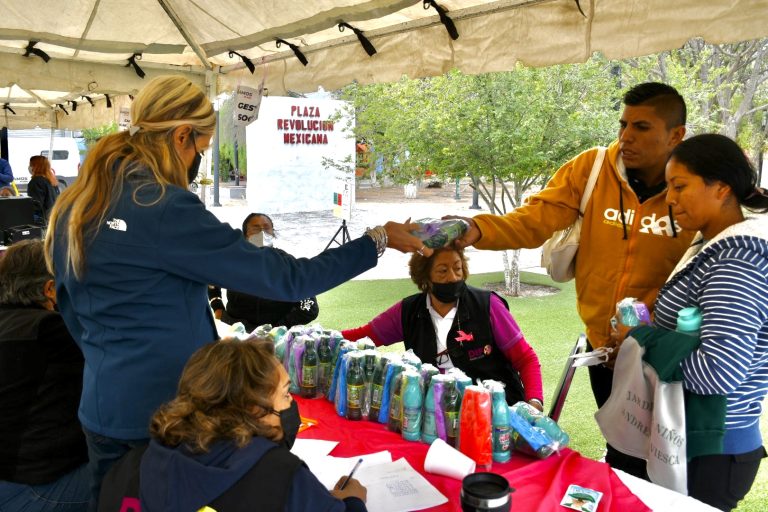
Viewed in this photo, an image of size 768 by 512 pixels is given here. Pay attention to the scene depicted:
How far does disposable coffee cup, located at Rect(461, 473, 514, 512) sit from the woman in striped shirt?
787mm

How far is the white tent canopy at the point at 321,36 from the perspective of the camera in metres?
2.51

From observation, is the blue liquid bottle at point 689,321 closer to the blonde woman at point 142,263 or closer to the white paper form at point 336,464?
the white paper form at point 336,464

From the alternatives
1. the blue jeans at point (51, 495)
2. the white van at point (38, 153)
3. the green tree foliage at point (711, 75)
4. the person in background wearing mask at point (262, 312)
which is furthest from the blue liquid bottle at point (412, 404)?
the white van at point (38, 153)

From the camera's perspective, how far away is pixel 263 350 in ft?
5.57

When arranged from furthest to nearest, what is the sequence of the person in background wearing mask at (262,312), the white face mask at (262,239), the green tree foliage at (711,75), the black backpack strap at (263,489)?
the green tree foliage at (711,75), the white face mask at (262,239), the person in background wearing mask at (262,312), the black backpack strap at (263,489)

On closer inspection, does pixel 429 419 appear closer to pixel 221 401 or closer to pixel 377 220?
pixel 221 401

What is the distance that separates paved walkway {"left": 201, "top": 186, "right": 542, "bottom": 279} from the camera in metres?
12.8

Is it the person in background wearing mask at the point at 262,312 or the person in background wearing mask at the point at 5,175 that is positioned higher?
the person in background wearing mask at the point at 5,175

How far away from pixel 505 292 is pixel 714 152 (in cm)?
803

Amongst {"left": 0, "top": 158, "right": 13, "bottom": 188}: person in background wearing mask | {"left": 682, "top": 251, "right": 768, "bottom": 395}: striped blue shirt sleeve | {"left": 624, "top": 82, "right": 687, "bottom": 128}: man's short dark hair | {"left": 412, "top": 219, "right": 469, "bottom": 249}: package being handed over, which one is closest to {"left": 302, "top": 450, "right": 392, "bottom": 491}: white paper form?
{"left": 412, "top": 219, "right": 469, "bottom": 249}: package being handed over

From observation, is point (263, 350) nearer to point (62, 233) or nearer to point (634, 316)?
point (62, 233)

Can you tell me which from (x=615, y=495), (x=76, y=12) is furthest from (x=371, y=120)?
(x=615, y=495)

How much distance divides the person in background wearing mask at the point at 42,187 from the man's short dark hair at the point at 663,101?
8827 millimetres

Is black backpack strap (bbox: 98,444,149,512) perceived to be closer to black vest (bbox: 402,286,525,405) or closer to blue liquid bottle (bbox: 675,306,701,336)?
blue liquid bottle (bbox: 675,306,701,336)
